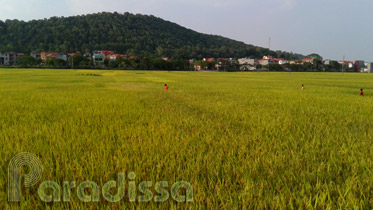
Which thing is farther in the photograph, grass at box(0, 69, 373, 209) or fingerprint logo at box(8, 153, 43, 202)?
fingerprint logo at box(8, 153, 43, 202)

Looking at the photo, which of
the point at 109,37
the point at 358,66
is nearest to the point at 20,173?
the point at 109,37

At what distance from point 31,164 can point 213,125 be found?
287 centimetres

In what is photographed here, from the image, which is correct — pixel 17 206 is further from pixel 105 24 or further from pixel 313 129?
pixel 105 24

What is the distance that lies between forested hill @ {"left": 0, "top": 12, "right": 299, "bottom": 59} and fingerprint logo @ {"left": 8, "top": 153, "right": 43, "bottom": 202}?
429 feet

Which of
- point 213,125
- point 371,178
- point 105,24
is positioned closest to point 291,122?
point 213,125

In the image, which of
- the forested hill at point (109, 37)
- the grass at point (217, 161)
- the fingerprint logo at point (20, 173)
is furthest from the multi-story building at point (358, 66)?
the fingerprint logo at point (20, 173)

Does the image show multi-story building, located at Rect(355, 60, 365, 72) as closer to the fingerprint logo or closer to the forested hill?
the forested hill

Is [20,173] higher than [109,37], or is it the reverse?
[109,37]

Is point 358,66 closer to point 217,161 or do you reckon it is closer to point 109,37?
point 109,37

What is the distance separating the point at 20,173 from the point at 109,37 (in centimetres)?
17005

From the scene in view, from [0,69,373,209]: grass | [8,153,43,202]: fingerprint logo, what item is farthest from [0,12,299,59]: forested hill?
[8,153,43,202]: fingerprint logo

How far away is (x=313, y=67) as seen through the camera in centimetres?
11512

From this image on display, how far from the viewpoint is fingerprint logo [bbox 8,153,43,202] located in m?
1.68

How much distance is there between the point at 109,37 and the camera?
15462 centimetres
